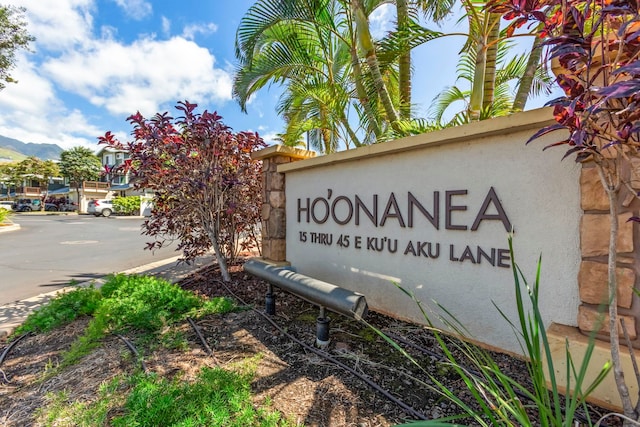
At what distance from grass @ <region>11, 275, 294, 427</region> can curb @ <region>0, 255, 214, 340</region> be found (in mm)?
311

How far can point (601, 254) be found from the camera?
1.94 m

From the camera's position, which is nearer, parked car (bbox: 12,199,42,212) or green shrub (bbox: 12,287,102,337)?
green shrub (bbox: 12,287,102,337)

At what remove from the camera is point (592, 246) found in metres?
1.98

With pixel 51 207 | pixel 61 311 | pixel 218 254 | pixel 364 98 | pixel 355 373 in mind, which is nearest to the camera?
pixel 355 373

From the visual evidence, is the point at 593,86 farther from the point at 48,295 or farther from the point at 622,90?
the point at 48,295

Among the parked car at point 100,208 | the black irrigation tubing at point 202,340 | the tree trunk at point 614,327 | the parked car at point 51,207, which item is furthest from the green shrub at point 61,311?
the parked car at point 51,207

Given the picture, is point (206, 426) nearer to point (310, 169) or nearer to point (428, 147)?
point (428, 147)

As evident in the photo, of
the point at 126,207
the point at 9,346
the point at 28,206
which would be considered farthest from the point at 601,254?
the point at 28,206

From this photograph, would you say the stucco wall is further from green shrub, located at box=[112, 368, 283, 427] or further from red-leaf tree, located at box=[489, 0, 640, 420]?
green shrub, located at box=[112, 368, 283, 427]

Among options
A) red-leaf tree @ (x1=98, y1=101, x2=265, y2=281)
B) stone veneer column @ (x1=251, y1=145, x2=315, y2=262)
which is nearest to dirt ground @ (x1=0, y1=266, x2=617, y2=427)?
stone veneer column @ (x1=251, y1=145, x2=315, y2=262)

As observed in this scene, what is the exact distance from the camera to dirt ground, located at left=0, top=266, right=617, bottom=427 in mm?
2002

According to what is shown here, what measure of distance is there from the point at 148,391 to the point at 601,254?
3.02 meters

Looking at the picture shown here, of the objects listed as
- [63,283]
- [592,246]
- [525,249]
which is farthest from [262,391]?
[63,283]

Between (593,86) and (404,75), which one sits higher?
(404,75)
